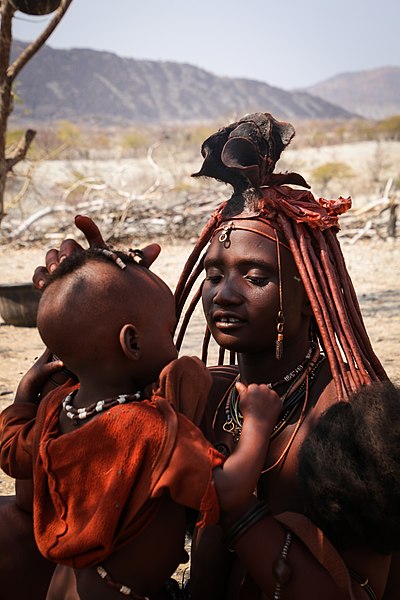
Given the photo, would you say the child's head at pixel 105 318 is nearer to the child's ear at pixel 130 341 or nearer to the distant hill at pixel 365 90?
the child's ear at pixel 130 341

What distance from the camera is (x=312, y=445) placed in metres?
1.87

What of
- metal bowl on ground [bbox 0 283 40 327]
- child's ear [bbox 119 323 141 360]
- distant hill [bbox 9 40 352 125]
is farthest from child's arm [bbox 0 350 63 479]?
distant hill [bbox 9 40 352 125]

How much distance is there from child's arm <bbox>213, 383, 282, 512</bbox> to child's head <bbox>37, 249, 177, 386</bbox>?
0.26 meters

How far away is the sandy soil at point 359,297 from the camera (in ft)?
21.0

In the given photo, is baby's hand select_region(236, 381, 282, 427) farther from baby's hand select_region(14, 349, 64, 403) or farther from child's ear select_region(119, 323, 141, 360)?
baby's hand select_region(14, 349, 64, 403)

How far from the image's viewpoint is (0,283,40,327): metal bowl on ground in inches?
328

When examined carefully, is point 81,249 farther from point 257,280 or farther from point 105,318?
point 257,280

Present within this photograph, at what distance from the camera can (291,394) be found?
2.28m

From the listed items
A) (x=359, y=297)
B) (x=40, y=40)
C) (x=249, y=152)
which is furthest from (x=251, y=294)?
(x=359, y=297)

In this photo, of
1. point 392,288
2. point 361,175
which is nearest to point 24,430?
point 392,288

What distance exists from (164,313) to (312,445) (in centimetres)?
49

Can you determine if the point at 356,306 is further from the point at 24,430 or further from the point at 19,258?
the point at 19,258

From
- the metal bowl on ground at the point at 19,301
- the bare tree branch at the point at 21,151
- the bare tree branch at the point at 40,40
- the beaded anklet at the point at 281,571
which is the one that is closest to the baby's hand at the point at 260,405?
the beaded anklet at the point at 281,571

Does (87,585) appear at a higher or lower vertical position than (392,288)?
higher
